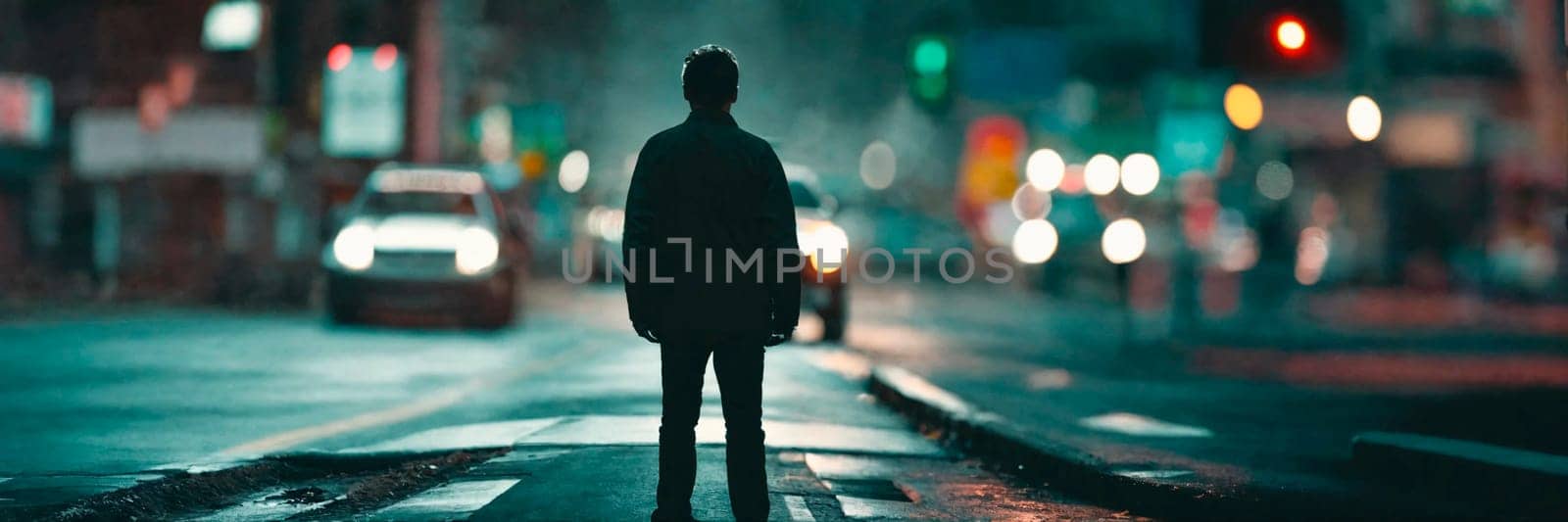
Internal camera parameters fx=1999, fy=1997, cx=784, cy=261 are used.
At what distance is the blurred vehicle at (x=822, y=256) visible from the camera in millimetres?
19281

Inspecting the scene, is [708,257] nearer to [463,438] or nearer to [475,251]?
[463,438]

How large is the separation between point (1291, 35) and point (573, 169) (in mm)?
43944

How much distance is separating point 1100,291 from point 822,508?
26004 mm

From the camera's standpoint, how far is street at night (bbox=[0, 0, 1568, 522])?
782 cm

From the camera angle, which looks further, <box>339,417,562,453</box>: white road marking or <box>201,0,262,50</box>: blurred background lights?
<box>201,0,262,50</box>: blurred background lights

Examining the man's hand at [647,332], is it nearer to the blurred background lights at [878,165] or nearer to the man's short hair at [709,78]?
the man's short hair at [709,78]

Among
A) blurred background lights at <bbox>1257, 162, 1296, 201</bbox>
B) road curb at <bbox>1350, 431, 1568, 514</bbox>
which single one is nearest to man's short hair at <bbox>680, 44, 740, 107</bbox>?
road curb at <bbox>1350, 431, 1568, 514</bbox>

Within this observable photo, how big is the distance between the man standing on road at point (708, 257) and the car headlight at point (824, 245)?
41.2 feet

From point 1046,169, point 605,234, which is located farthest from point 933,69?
point 1046,169

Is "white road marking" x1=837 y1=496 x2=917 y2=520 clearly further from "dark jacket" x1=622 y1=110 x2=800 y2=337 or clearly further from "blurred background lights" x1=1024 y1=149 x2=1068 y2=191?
"blurred background lights" x1=1024 y1=149 x2=1068 y2=191

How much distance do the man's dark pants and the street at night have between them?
13 millimetres

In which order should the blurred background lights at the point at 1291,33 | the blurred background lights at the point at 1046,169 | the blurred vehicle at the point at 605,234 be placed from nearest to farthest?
the blurred background lights at the point at 1291,33 < the blurred vehicle at the point at 605,234 < the blurred background lights at the point at 1046,169

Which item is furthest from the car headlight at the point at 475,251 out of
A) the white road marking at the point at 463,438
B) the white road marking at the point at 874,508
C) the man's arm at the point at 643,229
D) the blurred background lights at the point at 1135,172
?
the man's arm at the point at 643,229

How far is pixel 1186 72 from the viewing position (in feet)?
92.0
